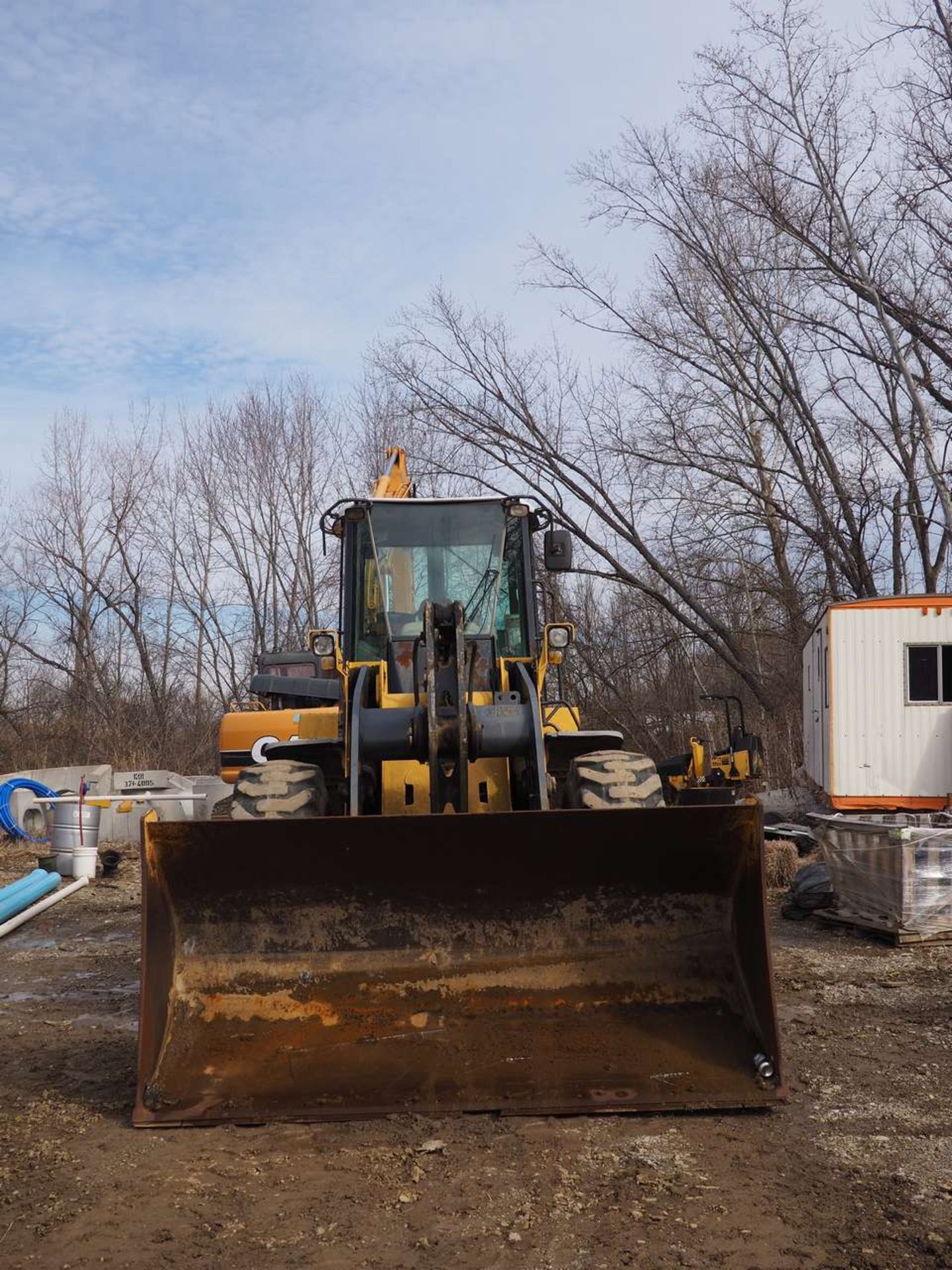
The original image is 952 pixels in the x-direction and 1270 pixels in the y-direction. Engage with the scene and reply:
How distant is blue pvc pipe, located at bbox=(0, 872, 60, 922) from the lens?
9.39m

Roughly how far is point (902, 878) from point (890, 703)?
439 centimetres

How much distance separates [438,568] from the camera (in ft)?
21.7

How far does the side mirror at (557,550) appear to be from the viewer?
250 inches

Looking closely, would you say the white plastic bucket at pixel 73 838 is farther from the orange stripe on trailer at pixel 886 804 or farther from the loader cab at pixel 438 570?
the orange stripe on trailer at pixel 886 804

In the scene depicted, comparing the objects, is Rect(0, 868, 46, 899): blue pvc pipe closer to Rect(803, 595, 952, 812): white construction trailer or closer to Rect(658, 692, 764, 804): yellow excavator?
Rect(658, 692, 764, 804): yellow excavator

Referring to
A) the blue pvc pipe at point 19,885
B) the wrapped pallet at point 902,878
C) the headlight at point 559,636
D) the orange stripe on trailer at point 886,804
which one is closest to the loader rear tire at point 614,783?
the headlight at point 559,636

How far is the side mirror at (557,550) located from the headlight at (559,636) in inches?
12.8

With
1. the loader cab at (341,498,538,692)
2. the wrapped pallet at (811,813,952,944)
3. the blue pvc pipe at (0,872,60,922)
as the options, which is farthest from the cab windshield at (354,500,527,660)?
the blue pvc pipe at (0,872,60,922)

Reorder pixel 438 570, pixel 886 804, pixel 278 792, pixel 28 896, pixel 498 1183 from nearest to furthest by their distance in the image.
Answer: pixel 498 1183 → pixel 278 792 → pixel 438 570 → pixel 28 896 → pixel 886 804

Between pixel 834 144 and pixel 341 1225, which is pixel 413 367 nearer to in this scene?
pixel 834 144

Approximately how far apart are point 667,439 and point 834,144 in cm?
A: 496

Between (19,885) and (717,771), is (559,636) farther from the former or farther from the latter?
(717,771)

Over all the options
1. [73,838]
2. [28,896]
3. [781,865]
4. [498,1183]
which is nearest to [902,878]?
[781,865]

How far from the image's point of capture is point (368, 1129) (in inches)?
159
